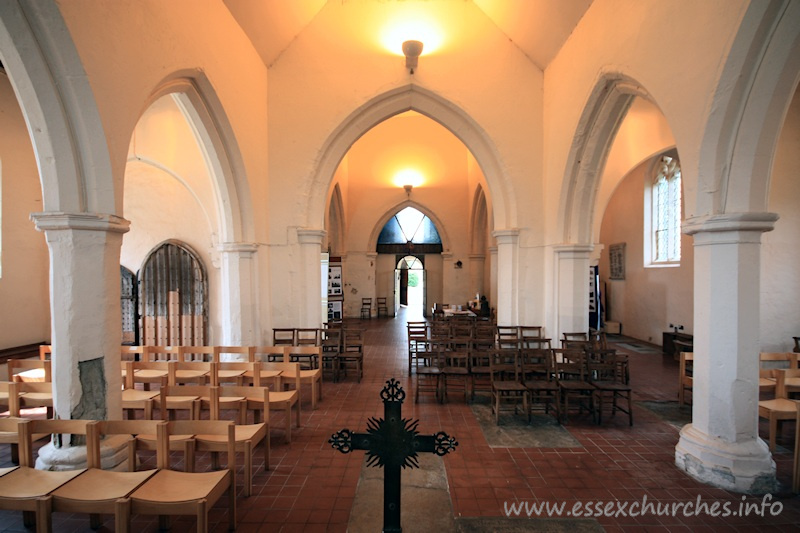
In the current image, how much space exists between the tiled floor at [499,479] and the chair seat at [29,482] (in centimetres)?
58

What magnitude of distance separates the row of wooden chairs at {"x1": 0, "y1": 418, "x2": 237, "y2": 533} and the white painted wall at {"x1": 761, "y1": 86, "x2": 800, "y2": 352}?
381 inches

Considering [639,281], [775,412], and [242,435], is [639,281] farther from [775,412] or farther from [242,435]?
[242,435]

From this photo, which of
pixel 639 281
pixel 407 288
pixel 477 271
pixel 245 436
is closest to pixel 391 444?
pixel 245 436

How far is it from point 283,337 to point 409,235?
11.0 metres

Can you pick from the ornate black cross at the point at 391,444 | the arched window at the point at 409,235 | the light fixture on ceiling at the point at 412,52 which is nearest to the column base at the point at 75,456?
the ornate black cross at the point at 391,444

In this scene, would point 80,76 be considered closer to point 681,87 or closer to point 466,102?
point 681,87

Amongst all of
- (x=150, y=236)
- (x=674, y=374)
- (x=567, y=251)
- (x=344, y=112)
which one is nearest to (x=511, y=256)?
(x=567, y=251)

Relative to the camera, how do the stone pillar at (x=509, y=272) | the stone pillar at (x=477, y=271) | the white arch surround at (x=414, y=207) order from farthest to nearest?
the white arch surround at (x=414, y=207)
the stone pillar at (x=477, y=271)
the stone pillar at (x=509, y=272)

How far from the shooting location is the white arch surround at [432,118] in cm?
859

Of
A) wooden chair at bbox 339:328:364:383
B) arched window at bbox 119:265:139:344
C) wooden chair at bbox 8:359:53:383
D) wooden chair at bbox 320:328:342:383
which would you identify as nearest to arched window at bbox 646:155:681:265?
wooden chair at bbox 339:328:364:383

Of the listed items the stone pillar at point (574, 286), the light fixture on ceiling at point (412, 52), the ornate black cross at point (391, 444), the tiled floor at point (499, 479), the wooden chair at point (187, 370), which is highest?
the light fixture on ceiling at point (412, 52)

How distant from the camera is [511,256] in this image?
27.9 ft

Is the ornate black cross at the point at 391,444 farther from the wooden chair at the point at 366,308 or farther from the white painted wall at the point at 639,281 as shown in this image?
the wooden chair at the point at 366,308

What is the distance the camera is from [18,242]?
753 cm
